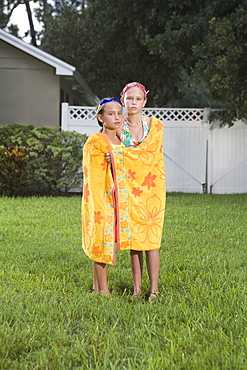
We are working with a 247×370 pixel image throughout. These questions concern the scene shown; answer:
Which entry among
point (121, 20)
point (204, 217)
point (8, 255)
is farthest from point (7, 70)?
point (8, 255)

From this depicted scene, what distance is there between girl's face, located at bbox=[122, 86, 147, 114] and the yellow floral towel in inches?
7.6

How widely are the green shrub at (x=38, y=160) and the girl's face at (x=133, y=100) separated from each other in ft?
26.3

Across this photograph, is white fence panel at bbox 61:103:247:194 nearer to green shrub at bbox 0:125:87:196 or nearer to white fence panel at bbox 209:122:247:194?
white fence panel at bbox 209:122:247:194

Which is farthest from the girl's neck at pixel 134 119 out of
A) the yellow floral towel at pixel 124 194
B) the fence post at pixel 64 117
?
the fence post at pixel 64 117

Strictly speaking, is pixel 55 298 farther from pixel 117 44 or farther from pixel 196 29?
pixel 117 44

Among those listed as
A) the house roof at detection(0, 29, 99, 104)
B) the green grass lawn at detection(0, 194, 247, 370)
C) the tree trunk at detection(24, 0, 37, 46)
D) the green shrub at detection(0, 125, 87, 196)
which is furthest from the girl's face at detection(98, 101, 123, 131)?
the tree trunk at detection(24, 0, 37, 46)

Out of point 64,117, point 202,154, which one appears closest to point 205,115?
point 202,154

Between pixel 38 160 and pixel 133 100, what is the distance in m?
8.50

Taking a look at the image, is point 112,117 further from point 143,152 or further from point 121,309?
point 121,309

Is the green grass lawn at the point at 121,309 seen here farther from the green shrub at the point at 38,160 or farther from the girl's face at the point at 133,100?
the green shrub at the point at 38,160

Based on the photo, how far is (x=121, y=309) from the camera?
3.87m

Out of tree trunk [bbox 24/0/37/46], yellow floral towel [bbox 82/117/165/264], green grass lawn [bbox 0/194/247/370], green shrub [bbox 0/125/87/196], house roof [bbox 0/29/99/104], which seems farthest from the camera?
tree trunk [bbox 24/0/37/46]

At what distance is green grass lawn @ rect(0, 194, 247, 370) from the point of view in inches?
119

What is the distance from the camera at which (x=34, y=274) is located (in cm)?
511
